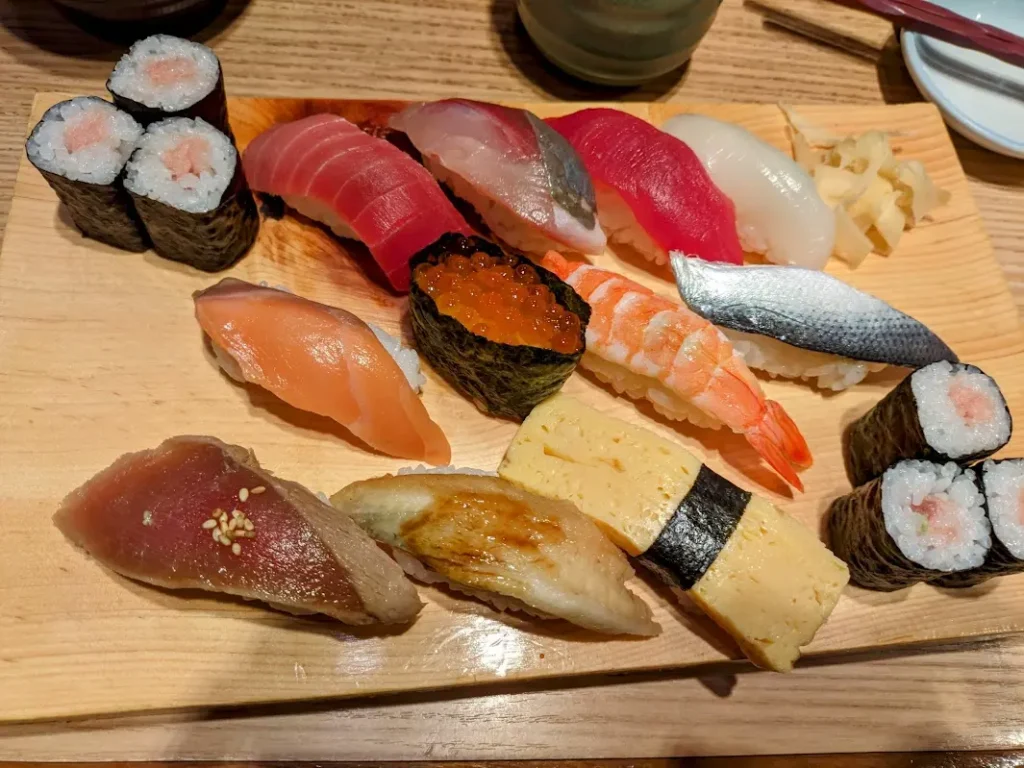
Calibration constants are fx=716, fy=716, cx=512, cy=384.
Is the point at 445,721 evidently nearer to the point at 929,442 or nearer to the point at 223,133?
the point at 929,442

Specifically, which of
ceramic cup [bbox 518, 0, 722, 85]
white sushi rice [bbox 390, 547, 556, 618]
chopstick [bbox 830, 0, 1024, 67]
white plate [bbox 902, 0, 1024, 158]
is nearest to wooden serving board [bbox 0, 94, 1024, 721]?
white sushi rice [bbox 390, 547, 556, 618]

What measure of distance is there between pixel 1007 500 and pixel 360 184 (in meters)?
1.88

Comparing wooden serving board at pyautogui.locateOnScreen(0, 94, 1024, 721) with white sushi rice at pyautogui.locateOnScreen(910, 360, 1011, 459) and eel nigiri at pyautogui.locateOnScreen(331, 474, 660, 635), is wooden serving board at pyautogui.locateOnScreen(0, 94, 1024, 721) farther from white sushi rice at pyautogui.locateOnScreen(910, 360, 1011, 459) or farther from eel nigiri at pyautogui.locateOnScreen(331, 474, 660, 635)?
white sushi rice at pyautogui.locateOnScreen(910, 360, 1011, 459)

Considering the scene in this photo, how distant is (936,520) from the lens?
5.74 feet

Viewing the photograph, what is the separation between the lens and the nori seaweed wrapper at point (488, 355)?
178 cm

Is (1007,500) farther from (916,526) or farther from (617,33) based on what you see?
(617,33)

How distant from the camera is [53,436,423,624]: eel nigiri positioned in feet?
5.27

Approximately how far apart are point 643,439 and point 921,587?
85 cm

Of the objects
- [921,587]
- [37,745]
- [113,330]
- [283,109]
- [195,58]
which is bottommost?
[37,745]

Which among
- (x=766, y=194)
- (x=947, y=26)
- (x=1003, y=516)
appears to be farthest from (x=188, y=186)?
(x=947, y=26)

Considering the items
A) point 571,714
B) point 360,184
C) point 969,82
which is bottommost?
point 571,714

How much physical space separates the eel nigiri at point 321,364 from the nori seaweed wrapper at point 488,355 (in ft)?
0.47

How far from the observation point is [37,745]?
1.72m

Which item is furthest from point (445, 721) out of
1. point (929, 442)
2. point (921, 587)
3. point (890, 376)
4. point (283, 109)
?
point (283, 109)
